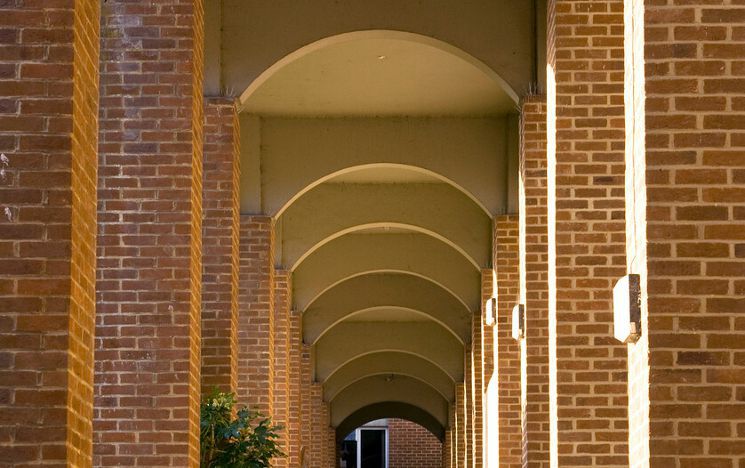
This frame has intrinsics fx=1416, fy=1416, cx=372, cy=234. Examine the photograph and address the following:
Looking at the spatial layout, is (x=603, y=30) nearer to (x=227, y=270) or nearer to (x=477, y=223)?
(x=227, y=270)

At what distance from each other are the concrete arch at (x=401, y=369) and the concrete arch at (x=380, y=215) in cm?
1392

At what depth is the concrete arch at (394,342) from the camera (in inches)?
1127

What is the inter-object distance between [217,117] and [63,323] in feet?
22.0

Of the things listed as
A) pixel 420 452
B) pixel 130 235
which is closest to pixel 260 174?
pixel 130 235

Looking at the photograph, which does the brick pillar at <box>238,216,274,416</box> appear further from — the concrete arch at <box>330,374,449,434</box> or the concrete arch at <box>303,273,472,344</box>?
the concrete arch at <box>330,374,449,434</box>

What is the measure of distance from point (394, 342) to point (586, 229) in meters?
19.4

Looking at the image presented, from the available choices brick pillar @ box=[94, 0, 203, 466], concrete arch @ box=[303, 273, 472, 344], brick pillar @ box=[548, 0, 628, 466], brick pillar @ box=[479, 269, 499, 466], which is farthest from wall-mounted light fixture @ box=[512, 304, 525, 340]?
concrete arch @ box=[303, 273, 472, 344]

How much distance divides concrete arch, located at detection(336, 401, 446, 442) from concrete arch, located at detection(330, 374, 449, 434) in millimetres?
487

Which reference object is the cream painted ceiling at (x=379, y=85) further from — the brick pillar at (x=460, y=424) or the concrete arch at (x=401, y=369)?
the concrete arch at (x=401, y=369)

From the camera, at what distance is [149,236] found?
9523mm

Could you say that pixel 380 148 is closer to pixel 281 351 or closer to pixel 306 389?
pixel 281 351

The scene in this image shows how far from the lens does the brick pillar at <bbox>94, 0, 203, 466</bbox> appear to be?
9203 mm

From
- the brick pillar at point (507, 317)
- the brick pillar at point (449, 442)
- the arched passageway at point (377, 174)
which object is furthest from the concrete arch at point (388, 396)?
the brick pillar at point (507, 317)

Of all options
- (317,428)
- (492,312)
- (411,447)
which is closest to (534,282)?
(492,312)
